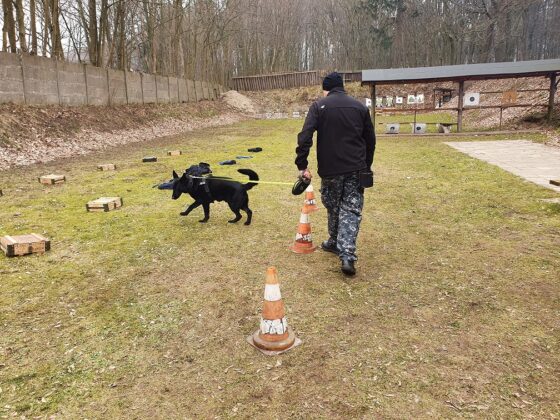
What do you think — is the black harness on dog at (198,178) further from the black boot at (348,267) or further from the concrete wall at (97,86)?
the concrete wall at (97,86)

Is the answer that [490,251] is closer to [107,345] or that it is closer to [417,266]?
[417,266]

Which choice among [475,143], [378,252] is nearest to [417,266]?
[378,252]

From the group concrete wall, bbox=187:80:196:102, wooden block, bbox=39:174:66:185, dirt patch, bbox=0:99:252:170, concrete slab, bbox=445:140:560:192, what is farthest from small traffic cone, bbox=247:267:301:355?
concrete wall, bbox=187:80:196:102

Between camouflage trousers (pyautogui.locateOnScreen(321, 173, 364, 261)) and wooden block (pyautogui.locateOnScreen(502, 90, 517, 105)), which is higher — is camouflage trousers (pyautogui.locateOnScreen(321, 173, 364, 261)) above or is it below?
below

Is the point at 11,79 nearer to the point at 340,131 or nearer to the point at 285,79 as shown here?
the point at 340,131

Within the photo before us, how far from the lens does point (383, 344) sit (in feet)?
10.9

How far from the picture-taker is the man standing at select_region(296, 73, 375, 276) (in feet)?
15.1

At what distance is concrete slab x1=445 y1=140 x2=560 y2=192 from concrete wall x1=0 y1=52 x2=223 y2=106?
657 inches

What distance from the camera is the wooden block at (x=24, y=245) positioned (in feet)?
17.5

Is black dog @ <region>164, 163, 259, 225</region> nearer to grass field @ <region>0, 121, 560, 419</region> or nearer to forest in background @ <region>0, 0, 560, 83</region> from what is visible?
grass field @ <region>0, 121, 560, 419</region>

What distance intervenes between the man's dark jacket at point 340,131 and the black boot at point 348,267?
100cm

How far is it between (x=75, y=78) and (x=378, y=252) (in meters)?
18.7

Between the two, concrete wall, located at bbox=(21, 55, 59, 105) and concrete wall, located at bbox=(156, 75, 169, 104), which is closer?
concrete wall, located at bbox=(21, 55, 59, 105)

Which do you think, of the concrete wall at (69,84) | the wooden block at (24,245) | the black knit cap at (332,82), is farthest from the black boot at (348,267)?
the concrete wall at (69,84)
